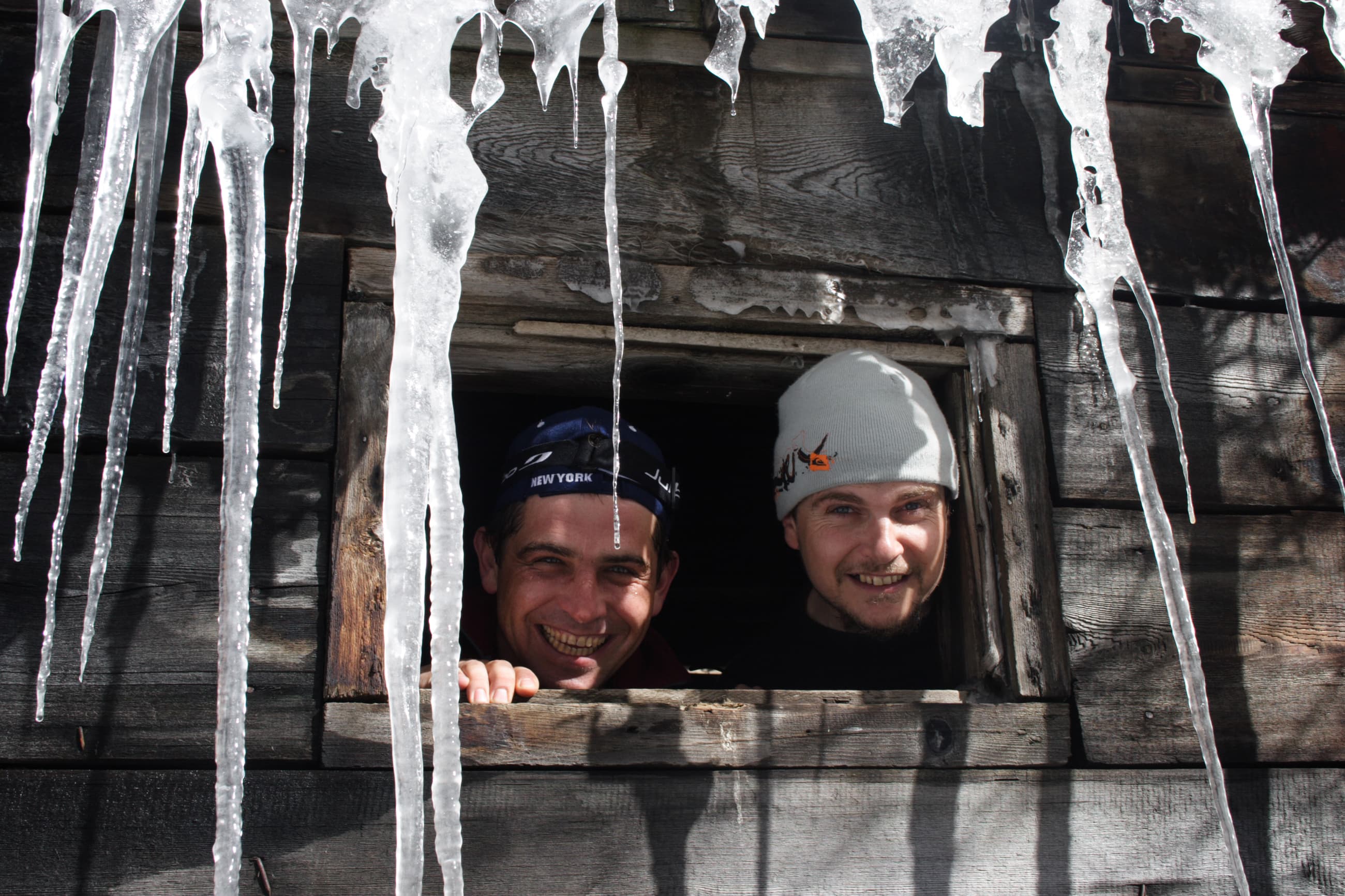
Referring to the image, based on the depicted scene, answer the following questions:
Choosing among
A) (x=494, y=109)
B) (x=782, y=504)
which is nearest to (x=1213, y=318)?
(x=782, y=504)

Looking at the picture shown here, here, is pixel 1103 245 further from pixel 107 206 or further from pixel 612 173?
pixel 107 206

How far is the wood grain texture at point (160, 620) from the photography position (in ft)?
4.92

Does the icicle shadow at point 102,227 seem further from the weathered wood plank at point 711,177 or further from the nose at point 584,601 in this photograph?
the nose at point 584,601

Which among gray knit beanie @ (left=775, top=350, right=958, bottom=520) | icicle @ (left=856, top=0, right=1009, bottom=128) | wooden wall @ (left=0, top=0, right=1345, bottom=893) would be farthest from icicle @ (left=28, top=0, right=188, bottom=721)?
gray knit beanie @ (left=775, top=350, right=958, bottom=520)

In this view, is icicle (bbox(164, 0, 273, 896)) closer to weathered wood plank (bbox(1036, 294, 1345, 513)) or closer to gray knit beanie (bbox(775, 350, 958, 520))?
gray knit beanie (bbox(775, 350, 958, 520))

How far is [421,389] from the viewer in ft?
4.54

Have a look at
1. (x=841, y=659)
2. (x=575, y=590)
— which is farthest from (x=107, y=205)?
(x=841, y=659)

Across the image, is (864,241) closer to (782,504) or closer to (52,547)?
(782,504)

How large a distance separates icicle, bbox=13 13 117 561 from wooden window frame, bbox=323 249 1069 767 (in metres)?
0.43

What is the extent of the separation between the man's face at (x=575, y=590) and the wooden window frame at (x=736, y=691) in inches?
12.8

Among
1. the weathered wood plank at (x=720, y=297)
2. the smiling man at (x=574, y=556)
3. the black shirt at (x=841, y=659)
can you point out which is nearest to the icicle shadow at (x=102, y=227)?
the weathered wood plank at (x=720, y=297)

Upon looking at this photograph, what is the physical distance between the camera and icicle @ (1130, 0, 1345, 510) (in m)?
1.73

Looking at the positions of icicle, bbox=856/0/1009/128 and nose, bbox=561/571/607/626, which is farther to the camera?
nose, bbox=561/571/607/626

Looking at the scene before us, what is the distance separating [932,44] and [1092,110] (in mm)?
323
